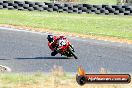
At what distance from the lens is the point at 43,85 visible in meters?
11.3

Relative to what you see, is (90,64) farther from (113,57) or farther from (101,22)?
(101,22)

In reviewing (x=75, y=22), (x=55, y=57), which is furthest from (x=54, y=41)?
(x=75, y=22)

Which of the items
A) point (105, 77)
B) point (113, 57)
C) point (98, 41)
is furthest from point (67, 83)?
point (98, 41)

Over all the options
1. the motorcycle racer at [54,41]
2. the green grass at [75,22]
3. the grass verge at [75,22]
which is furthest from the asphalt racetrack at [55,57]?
the green grass at [75,22]

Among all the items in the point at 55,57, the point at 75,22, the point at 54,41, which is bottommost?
the point at 75,22

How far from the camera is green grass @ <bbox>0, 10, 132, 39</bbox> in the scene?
1057 inches

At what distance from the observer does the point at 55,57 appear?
17.6 metres

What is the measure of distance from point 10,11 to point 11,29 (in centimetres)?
970

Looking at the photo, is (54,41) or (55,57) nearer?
(54,41)

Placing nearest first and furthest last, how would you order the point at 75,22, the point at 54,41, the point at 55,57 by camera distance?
the point at 54,41, the point at 55,57, the point at 75,22

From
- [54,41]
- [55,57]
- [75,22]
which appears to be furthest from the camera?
[75,22]

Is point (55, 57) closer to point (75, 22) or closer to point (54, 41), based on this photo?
point (54, 41)

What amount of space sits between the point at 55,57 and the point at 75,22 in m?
13.6

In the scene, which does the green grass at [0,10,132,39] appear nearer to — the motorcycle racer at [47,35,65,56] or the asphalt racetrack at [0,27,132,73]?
the asphalt racetrack at [0,27,132,73]
